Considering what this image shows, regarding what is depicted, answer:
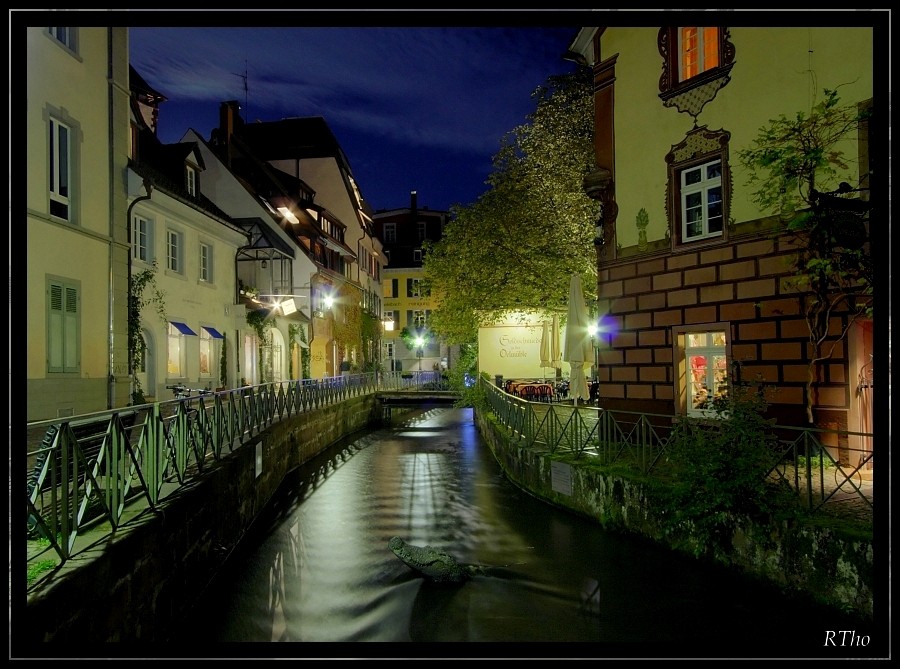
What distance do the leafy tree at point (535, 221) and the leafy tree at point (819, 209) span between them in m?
8.26

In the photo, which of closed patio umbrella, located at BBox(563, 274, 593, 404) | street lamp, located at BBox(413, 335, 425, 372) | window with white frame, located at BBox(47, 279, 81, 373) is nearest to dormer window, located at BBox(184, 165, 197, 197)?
window with white frame, located at BBox(47, 279, 81, 373)

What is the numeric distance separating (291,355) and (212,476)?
75.0 feet

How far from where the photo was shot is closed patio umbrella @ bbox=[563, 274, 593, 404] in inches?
549

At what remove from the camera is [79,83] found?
13.4 m

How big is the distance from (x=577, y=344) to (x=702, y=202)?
3.78 metres

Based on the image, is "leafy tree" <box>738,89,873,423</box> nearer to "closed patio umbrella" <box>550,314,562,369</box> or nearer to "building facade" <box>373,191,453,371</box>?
"closed patio umbrella" <box>550,314,562,369</box>

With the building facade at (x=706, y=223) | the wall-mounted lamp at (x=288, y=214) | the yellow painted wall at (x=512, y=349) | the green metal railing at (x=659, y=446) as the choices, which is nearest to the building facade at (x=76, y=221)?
the green metal railing at (x=659, y=446)

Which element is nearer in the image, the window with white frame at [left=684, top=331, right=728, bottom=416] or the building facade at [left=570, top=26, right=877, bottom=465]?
the building facade at [left=570, top=26, right=877, bottom=465]

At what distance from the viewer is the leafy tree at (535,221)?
63.2ft

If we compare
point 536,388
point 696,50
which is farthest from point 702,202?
point 536,388

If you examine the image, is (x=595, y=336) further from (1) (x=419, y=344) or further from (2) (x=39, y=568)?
(1) (x=419, y=344)

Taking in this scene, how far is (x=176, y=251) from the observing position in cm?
2105

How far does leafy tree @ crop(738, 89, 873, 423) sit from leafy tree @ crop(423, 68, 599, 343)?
8259mm

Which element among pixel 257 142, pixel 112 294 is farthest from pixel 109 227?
pixel 257 142
